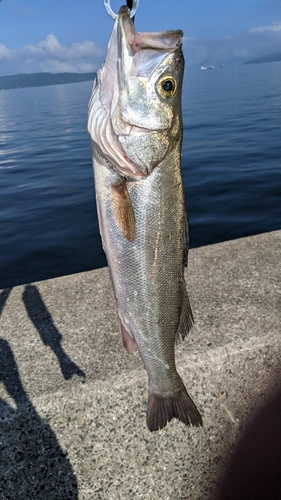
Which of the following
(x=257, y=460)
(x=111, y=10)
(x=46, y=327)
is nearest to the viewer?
(x=111, y=10)

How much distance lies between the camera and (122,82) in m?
2.00

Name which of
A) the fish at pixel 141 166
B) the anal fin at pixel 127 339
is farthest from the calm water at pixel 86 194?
the fish at pixel 141 166

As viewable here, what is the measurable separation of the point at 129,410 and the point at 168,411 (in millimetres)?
380

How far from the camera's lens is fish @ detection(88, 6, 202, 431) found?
2.00m

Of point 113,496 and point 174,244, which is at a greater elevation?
point 174,244

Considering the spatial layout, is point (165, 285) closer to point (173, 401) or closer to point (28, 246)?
point (173, 401)

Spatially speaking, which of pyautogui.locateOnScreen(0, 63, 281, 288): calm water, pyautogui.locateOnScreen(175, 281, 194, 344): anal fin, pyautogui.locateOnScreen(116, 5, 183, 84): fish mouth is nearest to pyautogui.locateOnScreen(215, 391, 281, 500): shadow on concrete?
pyautogui.locateOnScreen(175, 281, 194, 344): anal fin

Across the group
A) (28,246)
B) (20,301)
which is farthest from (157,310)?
(28,246)

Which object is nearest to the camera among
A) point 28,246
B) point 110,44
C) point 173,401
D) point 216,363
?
point 110,44

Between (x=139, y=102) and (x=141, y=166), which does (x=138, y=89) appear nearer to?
(x=139, y=102)

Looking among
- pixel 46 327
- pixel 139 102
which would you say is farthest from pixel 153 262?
pixel 46 327

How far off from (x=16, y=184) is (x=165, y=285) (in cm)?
1190

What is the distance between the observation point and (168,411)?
237cm

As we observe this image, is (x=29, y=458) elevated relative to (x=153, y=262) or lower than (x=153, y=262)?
lower
